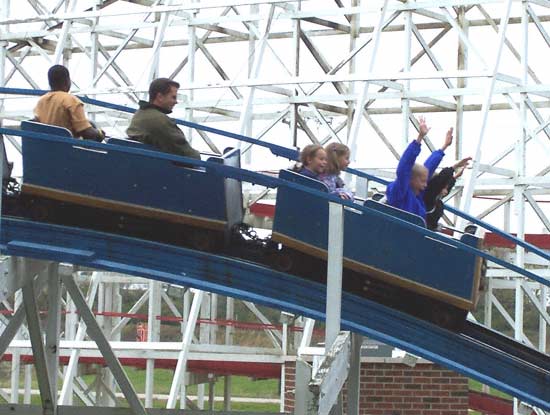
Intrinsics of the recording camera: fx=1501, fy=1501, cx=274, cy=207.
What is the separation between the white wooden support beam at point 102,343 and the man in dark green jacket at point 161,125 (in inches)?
66.6

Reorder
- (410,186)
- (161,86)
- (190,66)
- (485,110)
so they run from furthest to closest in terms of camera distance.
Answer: (190,66)
(485,110)
(410,186)
(161,86)

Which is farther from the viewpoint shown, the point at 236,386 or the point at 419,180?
the point at 236,386

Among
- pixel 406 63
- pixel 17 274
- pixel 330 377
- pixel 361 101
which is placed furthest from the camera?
pixel 406 63

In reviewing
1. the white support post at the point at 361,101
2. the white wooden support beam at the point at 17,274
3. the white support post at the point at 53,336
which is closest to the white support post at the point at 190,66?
the white support post at the point at 361,101

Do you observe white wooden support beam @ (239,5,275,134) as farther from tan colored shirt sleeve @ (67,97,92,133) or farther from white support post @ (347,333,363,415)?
tan colored shirt sleeve @ (67,97,92,133)

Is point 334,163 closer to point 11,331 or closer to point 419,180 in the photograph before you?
point 419,180

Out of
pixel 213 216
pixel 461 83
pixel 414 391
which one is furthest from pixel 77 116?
pixel 461 83

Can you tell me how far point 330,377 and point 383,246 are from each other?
1.25 meters

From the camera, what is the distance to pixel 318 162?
10453 mm

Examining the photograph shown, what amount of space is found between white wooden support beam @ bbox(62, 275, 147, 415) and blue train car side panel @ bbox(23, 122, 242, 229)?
1.37 m

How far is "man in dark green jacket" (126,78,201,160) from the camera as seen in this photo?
10.3 metres

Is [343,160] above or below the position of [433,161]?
below

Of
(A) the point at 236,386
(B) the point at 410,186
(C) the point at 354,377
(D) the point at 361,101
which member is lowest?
(C) the point at 354,377

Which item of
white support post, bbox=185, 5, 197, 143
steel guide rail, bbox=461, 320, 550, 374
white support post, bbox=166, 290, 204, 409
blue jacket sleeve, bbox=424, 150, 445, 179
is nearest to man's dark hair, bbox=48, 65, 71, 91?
blue jacket sleeve, bbox=424, 150, 445, 179
